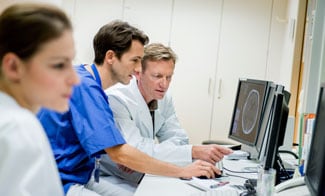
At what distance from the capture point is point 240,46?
386cm

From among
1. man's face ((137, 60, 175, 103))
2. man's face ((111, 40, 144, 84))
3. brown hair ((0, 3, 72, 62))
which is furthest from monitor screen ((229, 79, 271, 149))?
brown hair ((0, 3, 72, 62))

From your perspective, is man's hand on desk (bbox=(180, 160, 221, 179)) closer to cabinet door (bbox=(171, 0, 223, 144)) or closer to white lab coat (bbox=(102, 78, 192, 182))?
white lab coat (bbox=(102, 78, 192, 182))

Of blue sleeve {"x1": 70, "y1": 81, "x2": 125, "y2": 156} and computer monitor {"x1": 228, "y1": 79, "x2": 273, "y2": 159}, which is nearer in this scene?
blue sleeve {"x1": 70, "y1": 81, "x2": 125, "y2": 156}

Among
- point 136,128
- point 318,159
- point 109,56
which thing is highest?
point 109,56

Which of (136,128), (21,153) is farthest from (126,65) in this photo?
(21,153)

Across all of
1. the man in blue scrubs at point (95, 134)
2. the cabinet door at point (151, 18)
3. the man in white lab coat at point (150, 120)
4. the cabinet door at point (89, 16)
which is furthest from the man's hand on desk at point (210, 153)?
the cabinet door at point (89, 16)

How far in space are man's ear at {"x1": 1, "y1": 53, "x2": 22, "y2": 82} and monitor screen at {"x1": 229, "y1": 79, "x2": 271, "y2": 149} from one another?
4.44ft

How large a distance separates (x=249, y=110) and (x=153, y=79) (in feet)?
1.75

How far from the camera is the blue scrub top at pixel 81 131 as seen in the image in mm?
1573

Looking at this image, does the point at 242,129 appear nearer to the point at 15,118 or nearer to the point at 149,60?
the point at 149,60

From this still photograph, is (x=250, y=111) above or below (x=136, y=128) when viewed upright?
above

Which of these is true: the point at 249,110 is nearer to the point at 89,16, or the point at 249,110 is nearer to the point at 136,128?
the point at 136,128

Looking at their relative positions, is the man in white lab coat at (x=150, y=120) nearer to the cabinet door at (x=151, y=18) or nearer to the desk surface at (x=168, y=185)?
the desk surface at (x=168, y=185)

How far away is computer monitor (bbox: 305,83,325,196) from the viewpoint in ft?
3.33
